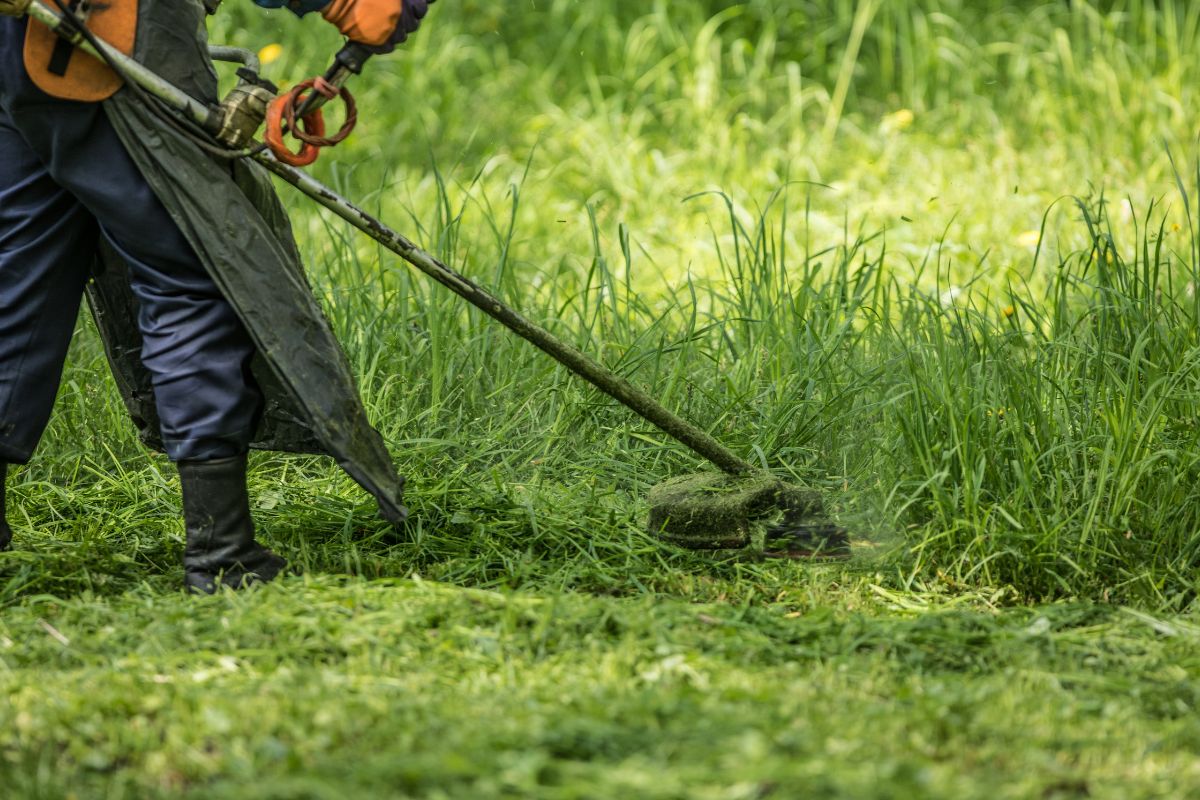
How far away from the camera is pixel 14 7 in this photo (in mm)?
2566

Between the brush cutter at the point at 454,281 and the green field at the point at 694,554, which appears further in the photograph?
the brush cutter at the point at 454,281

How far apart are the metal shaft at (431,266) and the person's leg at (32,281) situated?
350 mm

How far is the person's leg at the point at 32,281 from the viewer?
9.45ft

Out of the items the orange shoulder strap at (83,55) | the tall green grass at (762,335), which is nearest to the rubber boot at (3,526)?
the tall green grass at (762,335)

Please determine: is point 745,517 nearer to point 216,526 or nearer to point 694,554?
point 694,554

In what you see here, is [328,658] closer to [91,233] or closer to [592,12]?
[91,233]

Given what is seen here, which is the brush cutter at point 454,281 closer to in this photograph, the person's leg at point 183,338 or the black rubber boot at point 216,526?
the person's leg at point 183,338

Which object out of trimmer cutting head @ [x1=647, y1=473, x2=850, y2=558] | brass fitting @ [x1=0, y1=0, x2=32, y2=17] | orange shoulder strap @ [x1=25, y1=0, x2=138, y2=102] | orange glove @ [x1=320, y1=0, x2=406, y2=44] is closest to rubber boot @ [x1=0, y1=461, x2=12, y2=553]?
orange shoulder strap @ [x1=25, y1=0, x2=138, y2=102]

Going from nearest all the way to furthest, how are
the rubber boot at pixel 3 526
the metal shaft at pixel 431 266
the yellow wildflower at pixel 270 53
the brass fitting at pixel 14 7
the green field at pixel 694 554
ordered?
the green field at pixel 694 554 < the brass fitting at pixel 14 7 < the metal shaft at pixel 431 266 < the rubber boot at pixel 3 526 < the yellow wildflower at pixel 270 53

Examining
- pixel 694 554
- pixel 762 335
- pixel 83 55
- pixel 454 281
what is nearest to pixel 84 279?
pixel 83 55

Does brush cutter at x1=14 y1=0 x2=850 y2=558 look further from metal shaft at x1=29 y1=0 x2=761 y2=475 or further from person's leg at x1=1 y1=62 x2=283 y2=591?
person's leg at x1=1 y1=62 x2=283 y2=591

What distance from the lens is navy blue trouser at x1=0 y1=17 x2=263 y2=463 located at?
9.00 ft

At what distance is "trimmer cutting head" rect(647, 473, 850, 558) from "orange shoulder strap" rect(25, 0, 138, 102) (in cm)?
147

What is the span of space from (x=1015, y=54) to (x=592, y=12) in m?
1.97
